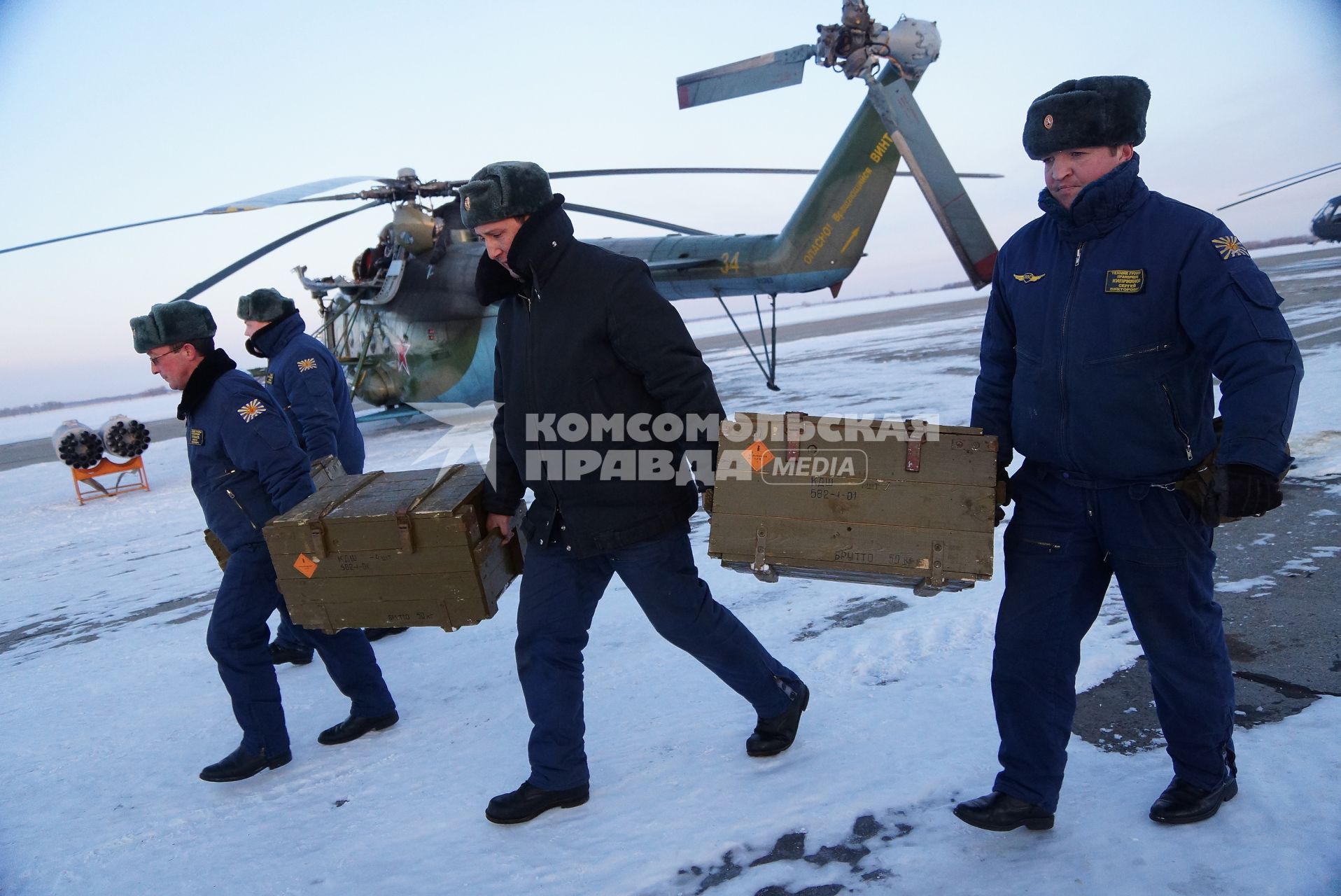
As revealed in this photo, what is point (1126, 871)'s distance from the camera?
2.12 m

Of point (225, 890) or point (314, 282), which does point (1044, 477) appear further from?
point (314, 282)

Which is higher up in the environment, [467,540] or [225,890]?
[467,540]

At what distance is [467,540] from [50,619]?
15.0 ft

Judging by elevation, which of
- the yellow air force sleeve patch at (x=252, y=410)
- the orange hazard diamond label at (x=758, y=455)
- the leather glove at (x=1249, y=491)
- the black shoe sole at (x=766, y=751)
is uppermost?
the yellow air force sleeve patch at (x=252, y=410)

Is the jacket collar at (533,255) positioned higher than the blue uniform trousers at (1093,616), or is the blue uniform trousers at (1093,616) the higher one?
the jacket collar at (533,255)

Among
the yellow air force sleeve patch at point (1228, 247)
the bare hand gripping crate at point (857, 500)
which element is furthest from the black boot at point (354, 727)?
the yellow air force sleeve patch at point (1228, 247)

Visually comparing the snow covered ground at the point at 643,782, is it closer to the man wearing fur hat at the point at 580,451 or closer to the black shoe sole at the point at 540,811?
the black shoe sole at the point at 540,811

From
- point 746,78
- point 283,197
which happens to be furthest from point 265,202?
point 746,78

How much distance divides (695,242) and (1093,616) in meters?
9.49

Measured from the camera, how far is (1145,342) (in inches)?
84.1

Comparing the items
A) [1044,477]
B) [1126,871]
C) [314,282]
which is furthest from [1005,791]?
[314,282]

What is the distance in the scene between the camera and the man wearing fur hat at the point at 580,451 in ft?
8.71

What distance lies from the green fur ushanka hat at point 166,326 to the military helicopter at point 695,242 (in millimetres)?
5095

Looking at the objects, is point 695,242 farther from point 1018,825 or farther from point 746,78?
point 1018,825
